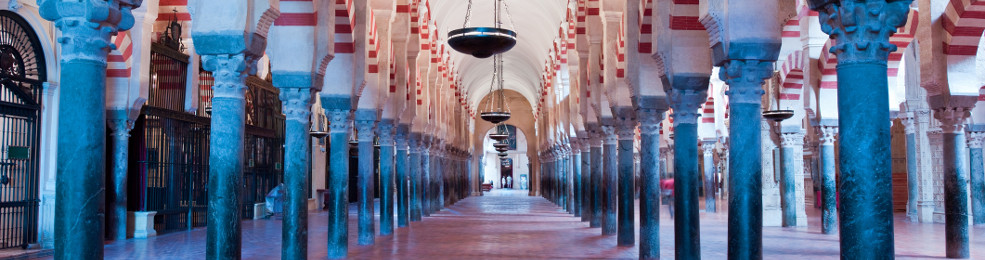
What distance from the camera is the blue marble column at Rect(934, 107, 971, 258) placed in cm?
867

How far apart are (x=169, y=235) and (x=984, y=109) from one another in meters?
12.0

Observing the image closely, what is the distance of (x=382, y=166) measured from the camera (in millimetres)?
12250

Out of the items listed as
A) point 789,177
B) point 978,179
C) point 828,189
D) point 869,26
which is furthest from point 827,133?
point 869,26

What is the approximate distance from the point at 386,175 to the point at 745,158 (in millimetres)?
7216

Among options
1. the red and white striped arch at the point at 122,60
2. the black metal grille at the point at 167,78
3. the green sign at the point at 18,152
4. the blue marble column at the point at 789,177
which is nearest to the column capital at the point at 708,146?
the blue marble column at the point at 789,177

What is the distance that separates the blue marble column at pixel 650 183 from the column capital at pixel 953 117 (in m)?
3.15

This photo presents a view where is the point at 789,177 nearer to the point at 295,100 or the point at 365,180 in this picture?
the point at 365,180

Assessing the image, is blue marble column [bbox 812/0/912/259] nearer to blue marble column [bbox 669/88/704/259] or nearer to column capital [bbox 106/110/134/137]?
blue marble column [bbox 669/88/704/259]

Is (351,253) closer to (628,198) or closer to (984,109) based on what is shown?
(628,198)

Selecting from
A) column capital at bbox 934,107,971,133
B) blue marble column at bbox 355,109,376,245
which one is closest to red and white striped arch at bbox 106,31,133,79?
blue marble column at bbox 355,109,376,245

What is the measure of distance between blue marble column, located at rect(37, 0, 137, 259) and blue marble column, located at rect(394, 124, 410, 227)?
33.6ft

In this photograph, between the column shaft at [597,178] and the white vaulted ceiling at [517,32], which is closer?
the column shaft at [597,178]

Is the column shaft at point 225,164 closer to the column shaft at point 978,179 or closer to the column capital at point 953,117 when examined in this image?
the column capital at point 953,117

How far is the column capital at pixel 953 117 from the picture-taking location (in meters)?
8.73
